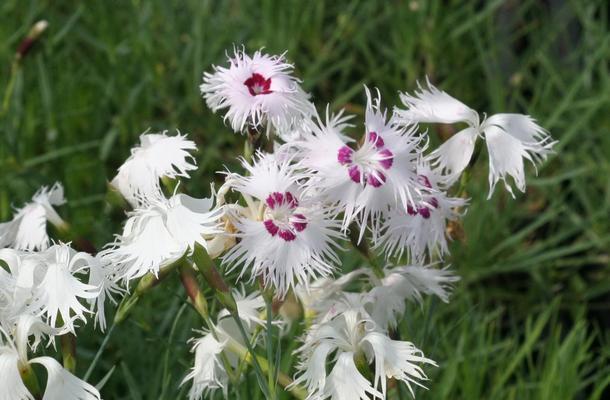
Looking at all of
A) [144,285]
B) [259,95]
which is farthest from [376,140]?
[144,285]

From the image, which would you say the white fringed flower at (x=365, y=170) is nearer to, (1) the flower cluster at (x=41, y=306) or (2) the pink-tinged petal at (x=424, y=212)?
(2) the pink-tinged petal at (x=424, y=212)

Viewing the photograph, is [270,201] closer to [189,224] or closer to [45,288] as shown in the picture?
[189,224]

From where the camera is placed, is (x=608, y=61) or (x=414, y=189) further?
(x=608, y=61)

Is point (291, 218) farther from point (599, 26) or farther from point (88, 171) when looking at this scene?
point (599, 26)

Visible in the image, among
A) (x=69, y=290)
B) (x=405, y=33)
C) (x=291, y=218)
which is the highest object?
(x=405, y=33)

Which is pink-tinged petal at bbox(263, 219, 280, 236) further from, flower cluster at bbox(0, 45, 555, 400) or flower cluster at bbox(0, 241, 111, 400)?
flower cluster at bbox(0, 241, 111, 400)

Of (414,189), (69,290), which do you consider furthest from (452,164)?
(69,290)

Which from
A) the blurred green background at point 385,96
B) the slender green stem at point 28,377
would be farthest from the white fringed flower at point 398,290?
the blurred green background at point 385,96
